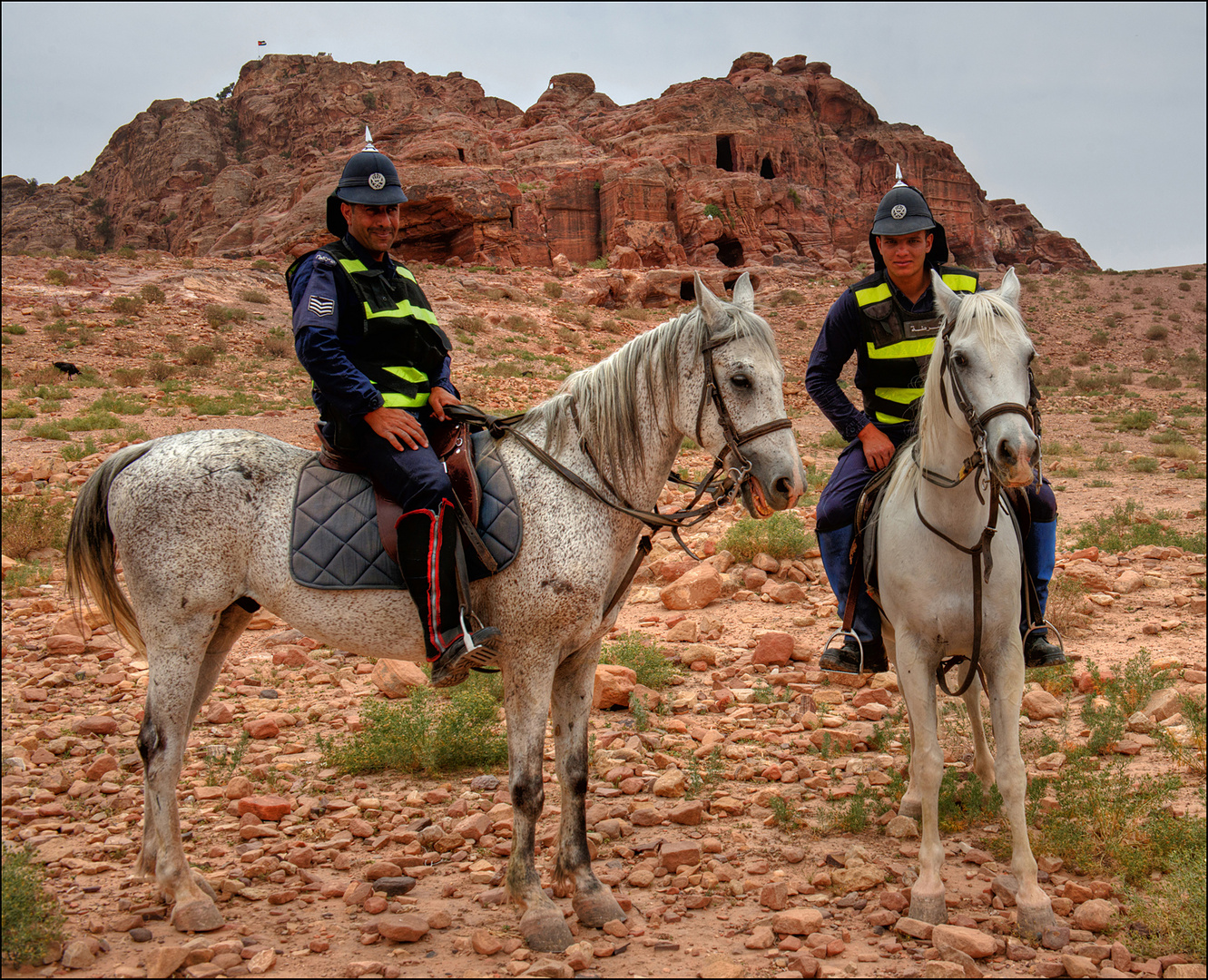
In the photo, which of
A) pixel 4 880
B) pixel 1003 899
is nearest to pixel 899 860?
pixel 1003 899

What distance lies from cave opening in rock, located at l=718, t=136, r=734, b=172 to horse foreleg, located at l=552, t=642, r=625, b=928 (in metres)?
63.8

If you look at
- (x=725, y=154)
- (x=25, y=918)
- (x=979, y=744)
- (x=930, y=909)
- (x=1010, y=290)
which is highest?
(x=725, y=154)

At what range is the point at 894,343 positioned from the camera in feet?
13.3

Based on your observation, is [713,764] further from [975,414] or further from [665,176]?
[665,176]

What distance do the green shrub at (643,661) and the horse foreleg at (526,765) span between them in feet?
9.30

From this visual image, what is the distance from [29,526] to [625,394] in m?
8.39

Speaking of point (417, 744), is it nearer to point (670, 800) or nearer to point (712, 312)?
point (670, 800)

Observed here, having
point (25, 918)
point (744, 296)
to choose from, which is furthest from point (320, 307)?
point (25, 918)

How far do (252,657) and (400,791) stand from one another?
9.25 feet

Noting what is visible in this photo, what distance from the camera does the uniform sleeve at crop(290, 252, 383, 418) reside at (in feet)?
10.7

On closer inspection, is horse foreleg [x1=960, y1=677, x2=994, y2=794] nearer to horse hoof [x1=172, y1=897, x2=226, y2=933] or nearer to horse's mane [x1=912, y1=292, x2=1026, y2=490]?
horse's mane [x1=912, y1=292, x2=1026, y2=490]

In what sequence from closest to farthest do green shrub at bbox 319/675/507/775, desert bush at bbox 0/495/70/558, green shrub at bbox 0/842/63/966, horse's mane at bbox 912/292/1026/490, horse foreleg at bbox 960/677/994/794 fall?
1. green shrub at bbox 0/842/63/966
2. horse's mane at bbox 912/292/1026/490
3. horse foreleg at bbox 960/677/994/794
4. green shrub at bbox 319/675/507/775
5. desert bush at bbox 0/495/70/558

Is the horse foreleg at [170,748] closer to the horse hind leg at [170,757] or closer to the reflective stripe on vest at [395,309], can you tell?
the horse hind leg at [170,757]

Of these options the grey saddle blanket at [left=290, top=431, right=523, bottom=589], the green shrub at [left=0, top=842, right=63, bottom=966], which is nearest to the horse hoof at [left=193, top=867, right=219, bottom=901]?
the green shrub at [left=0, top=842, right=63, bottom=966]
